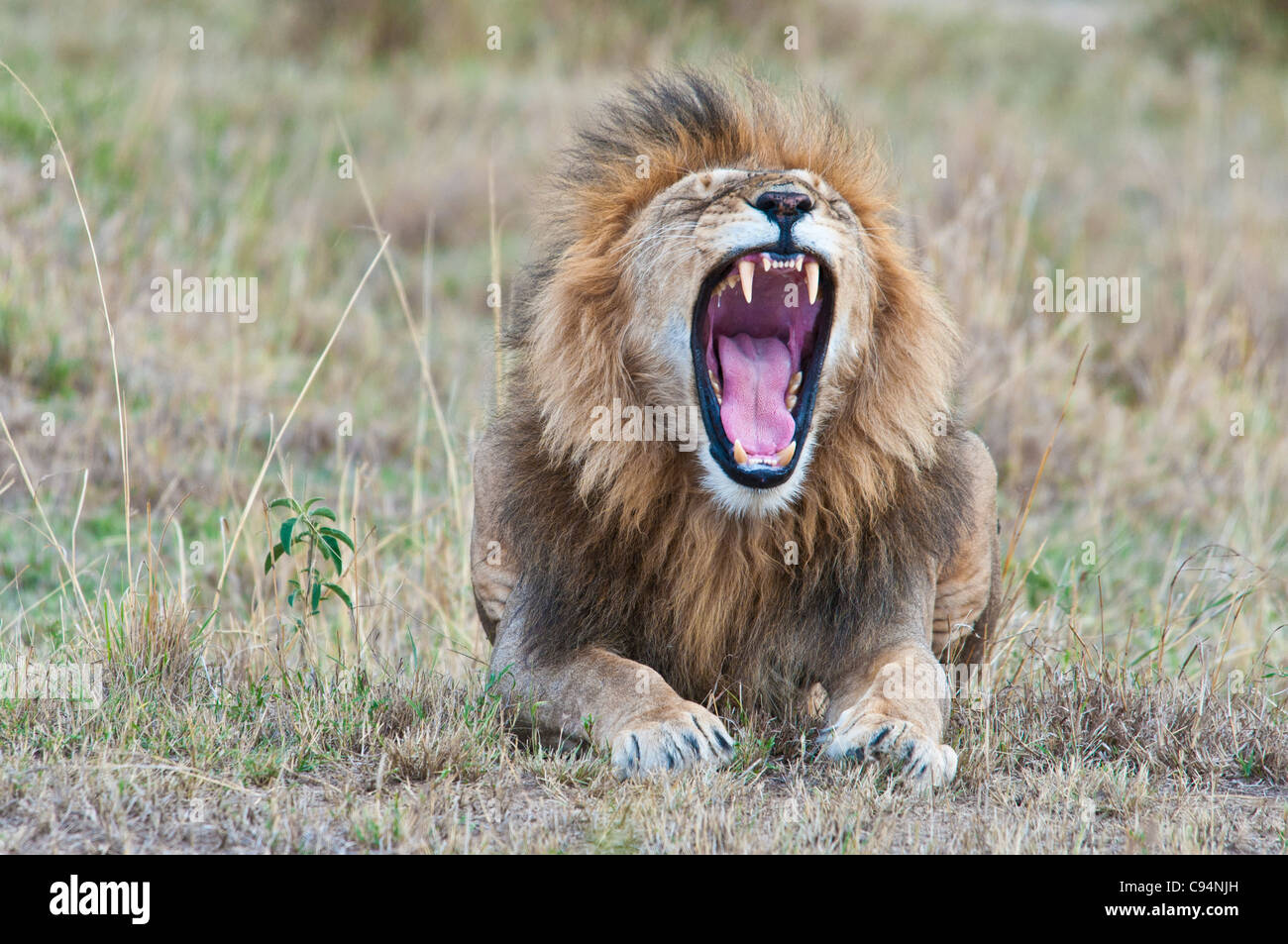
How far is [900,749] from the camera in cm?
393

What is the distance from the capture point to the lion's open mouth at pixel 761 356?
13.6ft

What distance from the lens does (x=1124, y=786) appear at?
12.9 ft

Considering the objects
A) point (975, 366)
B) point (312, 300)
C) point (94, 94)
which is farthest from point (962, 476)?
point (94, 94)

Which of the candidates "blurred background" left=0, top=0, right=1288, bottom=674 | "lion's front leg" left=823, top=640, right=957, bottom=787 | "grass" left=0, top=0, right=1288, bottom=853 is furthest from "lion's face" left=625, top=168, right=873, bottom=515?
"grass" left=0, top=0, right=1288, bottom=853

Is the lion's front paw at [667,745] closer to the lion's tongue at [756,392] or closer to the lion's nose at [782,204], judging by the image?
the lion's tongue at [756,392]

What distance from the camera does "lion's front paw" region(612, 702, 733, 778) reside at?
12.6 feet

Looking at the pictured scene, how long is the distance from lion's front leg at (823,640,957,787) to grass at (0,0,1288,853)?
0.08 m

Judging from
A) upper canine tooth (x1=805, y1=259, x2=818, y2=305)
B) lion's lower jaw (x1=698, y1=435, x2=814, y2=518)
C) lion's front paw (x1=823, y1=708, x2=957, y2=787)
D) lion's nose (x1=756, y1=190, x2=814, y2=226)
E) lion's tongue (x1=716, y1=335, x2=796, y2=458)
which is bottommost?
lion's front paw (x1=823, y1=708, x2=957, y2=787)

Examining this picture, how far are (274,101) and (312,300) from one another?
3498 mm

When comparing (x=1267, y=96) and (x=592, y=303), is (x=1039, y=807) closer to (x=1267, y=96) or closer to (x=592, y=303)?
(x=592, y=303)

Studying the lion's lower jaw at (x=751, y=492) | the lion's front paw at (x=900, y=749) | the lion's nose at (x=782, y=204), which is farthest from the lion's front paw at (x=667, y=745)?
the lion's nose at (x=782, y=204)

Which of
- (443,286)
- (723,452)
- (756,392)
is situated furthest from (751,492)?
(443,286)

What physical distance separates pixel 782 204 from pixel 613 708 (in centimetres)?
134

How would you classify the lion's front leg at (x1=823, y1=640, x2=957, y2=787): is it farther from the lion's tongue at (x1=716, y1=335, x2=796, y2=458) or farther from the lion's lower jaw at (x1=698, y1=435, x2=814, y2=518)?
the lion's tongue at (x1=716, y1=335, x2=796, y2=458)
